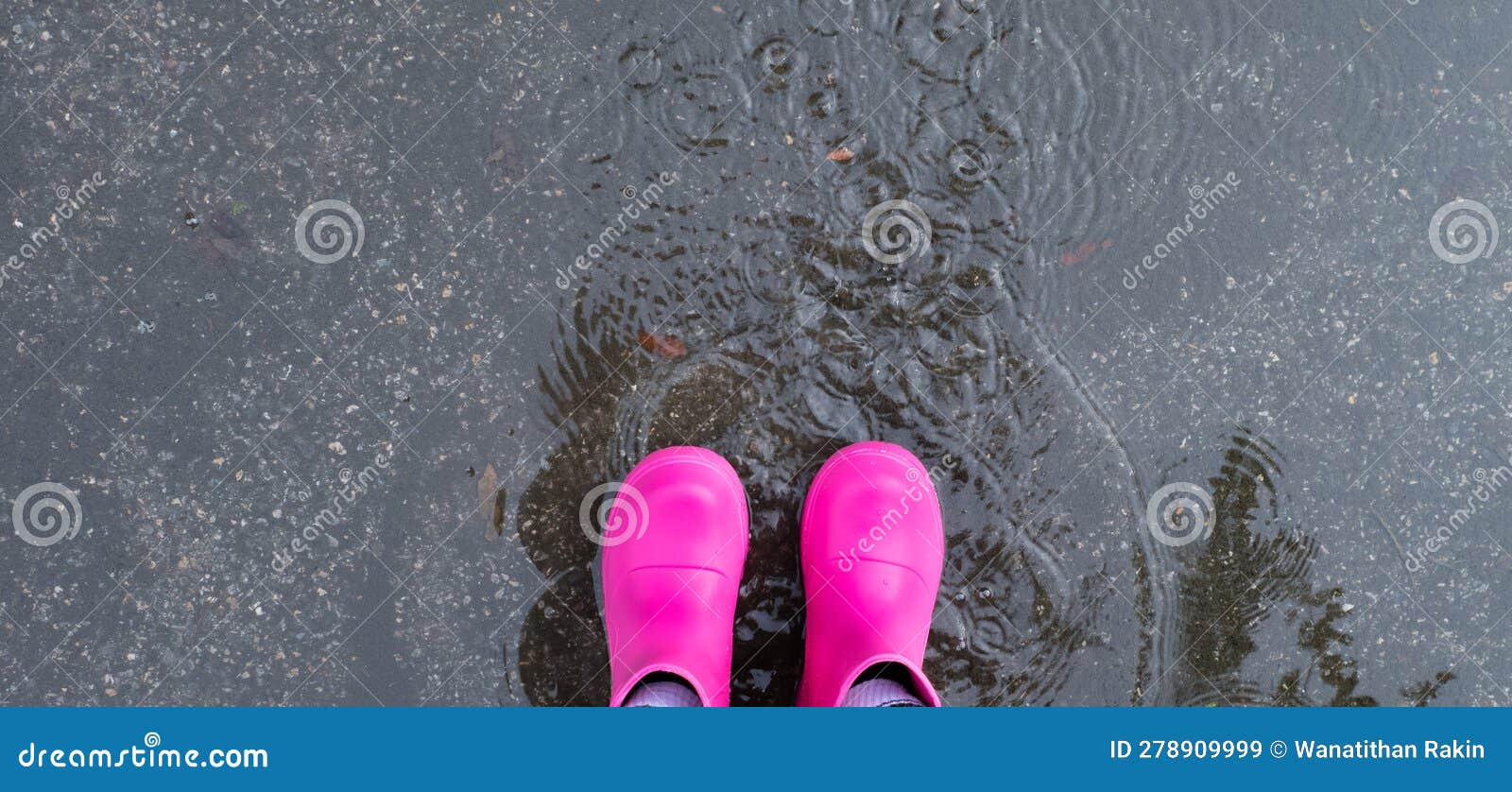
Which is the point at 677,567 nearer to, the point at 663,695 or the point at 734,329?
the point at 663,695

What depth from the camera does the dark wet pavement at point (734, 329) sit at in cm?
221

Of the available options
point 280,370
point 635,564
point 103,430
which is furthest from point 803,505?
point 103,430

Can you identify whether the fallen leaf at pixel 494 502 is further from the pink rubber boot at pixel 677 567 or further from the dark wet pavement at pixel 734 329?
the pink rubber boot at pixel 677 567

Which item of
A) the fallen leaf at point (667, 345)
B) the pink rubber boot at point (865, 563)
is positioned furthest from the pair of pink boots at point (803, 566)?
the fallen leaf at point (667, 345)

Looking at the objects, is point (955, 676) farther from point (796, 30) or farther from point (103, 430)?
point (103, 430)

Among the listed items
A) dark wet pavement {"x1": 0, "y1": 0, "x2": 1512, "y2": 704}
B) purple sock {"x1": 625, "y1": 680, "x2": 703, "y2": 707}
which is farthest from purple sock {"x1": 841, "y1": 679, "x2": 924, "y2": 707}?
purple sock {"x1": 625, "y1": 680, "x2": 703, "y2": 707}

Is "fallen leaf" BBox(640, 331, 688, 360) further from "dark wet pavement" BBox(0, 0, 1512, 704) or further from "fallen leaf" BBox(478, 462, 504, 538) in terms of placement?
"fallen leaf" BBox(478, 462, 504, 538)

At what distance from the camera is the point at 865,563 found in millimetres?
2172

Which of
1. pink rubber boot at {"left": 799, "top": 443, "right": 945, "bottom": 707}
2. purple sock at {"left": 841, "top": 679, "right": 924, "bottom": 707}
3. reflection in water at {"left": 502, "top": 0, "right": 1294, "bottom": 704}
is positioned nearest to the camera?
purple sock at {"left": 841, "top": 679, "right": 924, "bottom": 707}

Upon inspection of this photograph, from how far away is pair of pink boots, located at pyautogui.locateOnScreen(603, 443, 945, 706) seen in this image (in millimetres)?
2119

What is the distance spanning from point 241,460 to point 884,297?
5.73 ft

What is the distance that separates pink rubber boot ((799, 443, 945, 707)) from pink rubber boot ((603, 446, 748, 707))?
215 millimetres

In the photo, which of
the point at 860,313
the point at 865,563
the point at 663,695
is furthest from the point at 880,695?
the point at 860,313

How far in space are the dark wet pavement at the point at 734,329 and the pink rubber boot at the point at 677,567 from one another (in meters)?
0.10
